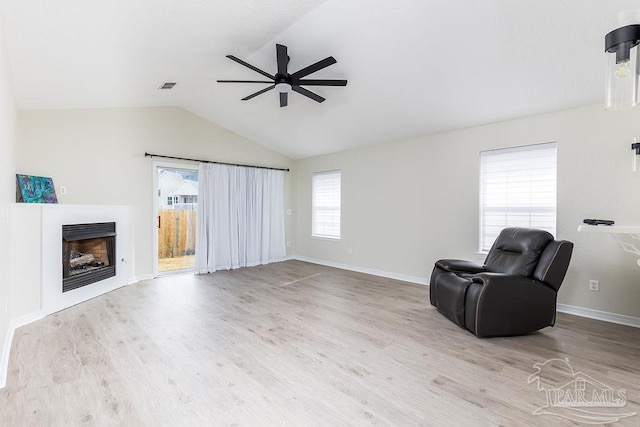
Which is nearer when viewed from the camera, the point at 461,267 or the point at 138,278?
the point at 461,267

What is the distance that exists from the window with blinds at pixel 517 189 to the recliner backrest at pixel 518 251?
2.10ft

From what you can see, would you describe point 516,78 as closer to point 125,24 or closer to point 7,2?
point 125,24

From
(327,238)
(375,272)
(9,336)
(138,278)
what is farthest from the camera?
(327,238)

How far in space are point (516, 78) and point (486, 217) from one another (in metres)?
1.86

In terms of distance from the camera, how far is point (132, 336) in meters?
2.85

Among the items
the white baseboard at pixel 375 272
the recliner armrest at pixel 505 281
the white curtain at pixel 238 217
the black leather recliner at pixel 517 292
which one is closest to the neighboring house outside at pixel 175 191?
the white curtain at pixel 238 217

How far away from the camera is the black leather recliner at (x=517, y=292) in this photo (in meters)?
2.78

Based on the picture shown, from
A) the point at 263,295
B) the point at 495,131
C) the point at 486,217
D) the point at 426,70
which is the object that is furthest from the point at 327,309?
the point at 495,131

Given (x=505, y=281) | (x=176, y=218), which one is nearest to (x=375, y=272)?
(x=505, y=281)

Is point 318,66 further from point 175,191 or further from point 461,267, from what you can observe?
point 175,191

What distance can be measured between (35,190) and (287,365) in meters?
4.04

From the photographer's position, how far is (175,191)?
18.1ft

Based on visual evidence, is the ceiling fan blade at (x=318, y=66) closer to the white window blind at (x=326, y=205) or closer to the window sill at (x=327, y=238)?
the white window blind at (x=326, y=205)

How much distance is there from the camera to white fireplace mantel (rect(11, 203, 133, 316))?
3107 millimetres
